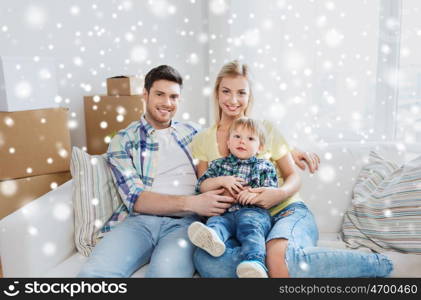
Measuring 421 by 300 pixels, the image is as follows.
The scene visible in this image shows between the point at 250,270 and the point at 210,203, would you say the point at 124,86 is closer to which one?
the point at 210,203

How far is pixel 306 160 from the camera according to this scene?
175 cm

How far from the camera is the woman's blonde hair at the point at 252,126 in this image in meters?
1.51

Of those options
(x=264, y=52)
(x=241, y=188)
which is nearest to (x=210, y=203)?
(x=241, y=188)

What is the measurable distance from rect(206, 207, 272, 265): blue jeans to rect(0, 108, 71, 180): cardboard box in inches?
46.6

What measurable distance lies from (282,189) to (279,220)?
0.12m

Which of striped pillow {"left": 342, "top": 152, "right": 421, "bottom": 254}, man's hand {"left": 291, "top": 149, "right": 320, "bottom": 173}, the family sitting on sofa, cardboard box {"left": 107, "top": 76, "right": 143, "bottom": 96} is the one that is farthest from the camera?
cardboard box {"left": 107, "top": 76, "right": 143, "bottom": 96}

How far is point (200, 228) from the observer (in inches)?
48.5

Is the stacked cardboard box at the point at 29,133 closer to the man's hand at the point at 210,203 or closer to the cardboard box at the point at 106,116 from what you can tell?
the cardboard box at the point at 106,116

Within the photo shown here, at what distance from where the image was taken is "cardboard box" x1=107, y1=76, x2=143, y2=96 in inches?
94.3

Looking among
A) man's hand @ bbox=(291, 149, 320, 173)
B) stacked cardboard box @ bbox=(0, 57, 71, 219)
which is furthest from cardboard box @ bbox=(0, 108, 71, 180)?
man's hand @ bbox=(291, 149, 320, 173)

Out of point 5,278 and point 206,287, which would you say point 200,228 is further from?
point 5,278

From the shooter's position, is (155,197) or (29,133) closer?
(155,197)

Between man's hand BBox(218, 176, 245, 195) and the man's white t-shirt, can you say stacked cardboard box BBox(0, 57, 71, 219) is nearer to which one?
the man's white t-shirt

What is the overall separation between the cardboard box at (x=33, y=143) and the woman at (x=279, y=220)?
94 centimetres
